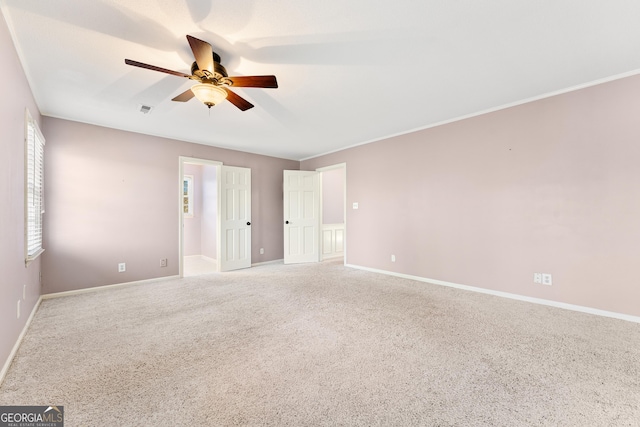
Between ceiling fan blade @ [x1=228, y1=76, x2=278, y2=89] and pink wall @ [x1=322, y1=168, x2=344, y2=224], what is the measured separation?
4.68 m

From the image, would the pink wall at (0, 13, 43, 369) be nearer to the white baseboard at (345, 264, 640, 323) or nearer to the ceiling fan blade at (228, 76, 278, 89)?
the ceiling fan blade at (228, 76, 278, 89)

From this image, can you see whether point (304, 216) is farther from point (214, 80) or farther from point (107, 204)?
point (214, 80)

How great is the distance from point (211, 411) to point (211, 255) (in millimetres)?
5472

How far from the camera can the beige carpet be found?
148 cm

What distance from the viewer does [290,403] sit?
1550 mm

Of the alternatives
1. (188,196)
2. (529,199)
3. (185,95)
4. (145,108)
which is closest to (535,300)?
(529,199)

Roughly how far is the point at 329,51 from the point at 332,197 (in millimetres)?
4895

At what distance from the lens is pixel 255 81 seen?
2145mm

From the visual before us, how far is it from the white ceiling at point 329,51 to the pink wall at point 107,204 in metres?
0.53

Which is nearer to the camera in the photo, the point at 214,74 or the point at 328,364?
the point at 328,364

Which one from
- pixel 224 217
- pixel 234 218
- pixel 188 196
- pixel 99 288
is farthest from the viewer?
pixel 188 196

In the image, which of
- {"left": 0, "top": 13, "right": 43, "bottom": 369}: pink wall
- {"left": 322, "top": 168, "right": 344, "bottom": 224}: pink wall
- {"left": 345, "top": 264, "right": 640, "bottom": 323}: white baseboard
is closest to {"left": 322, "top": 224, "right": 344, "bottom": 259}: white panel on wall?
{"left": 322, "top": 168, "right": 344, "bottom": 224}: pink wall

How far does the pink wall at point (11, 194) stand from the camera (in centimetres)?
185

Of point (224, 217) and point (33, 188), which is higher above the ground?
point (33, 188)
